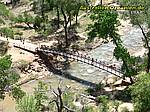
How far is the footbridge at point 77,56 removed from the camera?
52.6 metres

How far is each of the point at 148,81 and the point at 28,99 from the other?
10.3 metres

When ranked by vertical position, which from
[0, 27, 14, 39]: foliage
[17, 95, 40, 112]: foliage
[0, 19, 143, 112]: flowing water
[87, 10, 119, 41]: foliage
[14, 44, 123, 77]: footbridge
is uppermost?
[87, 10, 119, 41]: foliage

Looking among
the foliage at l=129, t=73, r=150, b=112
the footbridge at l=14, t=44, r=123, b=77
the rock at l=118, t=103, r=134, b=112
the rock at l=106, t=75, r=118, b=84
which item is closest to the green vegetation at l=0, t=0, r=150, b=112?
the foliage at l=129, t=73, r=150, b=112

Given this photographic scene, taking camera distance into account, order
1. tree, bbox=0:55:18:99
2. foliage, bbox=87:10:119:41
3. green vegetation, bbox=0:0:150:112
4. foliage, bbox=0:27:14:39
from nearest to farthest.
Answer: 1. green vegetation, bbox=0:0:150:112
2. tree, bbox=0:55:18:99
3. foliage, bbox=87:10:119:41
4. foliage, bbox=0:27:14:39

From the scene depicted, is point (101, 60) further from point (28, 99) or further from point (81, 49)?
point (28, 99)

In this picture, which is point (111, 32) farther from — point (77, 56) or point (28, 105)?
point (28, 105)

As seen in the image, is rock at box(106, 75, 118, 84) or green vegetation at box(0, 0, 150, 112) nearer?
green vegetation at box(0, 0, 150, 112)

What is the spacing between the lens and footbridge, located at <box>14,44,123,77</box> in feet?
172

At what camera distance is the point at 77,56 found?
5738 cm

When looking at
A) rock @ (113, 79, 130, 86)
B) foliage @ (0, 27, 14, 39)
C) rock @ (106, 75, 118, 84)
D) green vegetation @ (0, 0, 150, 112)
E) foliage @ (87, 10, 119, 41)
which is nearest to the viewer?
green vegetation @ (0, 0, 150, 112)

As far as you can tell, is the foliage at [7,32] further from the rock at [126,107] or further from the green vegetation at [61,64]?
the rock at [126,107]

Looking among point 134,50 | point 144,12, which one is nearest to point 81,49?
point 134,50

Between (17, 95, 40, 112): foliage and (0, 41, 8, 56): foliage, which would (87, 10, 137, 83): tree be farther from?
(0, 41, 8, 56): foliage

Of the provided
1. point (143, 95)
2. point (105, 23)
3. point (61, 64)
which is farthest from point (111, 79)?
point (143, 95)
